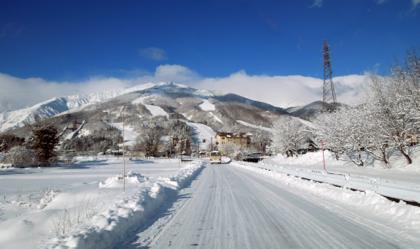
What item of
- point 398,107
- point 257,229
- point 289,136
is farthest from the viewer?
point 289,136

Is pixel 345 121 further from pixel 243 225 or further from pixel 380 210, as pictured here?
pixel 243 225

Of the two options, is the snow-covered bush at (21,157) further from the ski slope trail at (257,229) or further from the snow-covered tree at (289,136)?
the snow-covered tree at (289,136)

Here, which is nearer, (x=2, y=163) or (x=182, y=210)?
(x=182, y=210)

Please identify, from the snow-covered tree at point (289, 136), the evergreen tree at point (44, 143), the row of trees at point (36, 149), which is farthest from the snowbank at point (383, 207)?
the snow-covered tree at point (289, 136)

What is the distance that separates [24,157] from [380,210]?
52740 mm

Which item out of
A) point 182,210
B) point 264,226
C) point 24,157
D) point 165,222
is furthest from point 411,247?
point 24,157

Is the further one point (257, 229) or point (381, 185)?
point (381, 185)

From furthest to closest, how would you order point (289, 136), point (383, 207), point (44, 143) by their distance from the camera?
point (289, 136) → point (44, 143) → point (383, 207)

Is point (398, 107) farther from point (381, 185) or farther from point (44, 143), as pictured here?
point (44, 143)

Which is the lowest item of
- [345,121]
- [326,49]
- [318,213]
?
[318,213]

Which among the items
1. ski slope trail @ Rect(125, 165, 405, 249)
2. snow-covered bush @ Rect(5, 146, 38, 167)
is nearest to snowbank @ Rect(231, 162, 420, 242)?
ski slope trail @ Rect(125, 165, 405, 249)

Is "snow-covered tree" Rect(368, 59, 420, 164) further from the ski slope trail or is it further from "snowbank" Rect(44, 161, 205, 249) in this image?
"snowbank" Rect(44, 161, 205, 249)

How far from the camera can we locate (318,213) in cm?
983

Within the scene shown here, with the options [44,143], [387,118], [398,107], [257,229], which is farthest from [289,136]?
[257,229]
